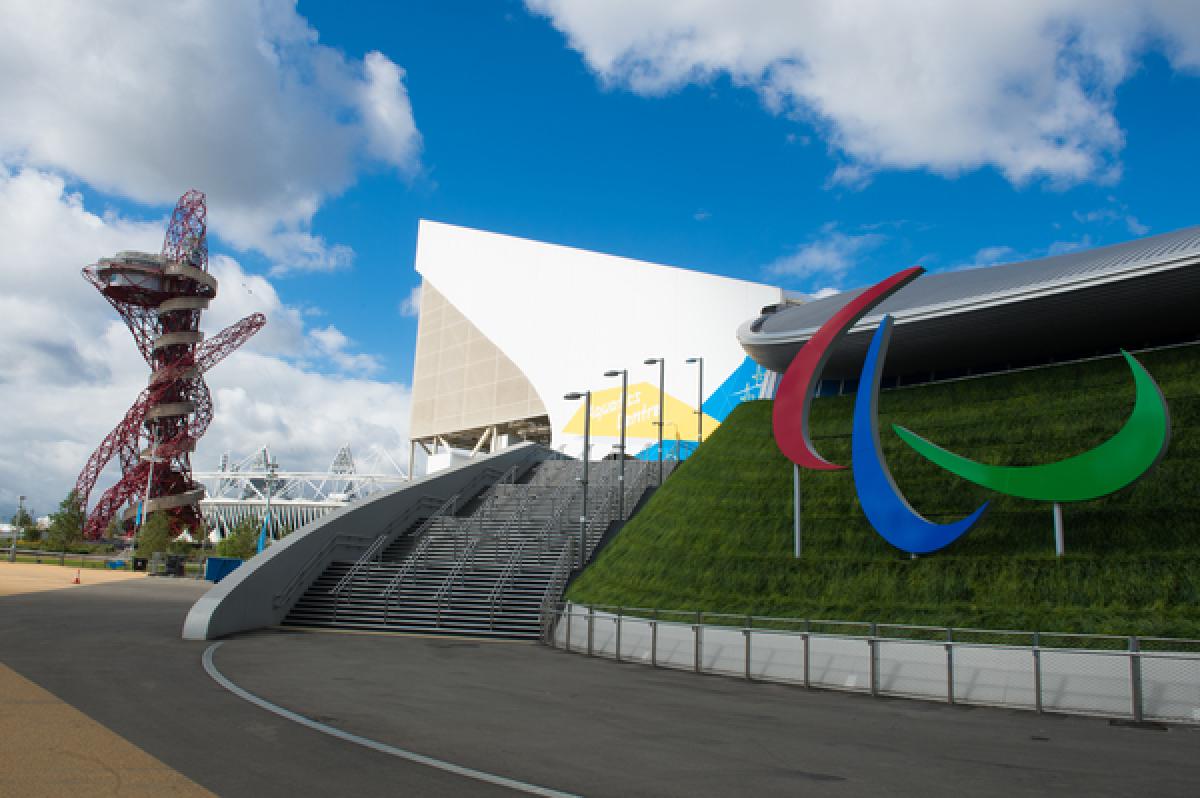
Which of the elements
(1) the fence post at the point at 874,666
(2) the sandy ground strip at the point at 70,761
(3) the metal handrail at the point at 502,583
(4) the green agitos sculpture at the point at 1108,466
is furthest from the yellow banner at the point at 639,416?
(2) the sandy ground strip at the point at 70,761

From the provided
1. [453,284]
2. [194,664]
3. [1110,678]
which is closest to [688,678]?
[1110,678]

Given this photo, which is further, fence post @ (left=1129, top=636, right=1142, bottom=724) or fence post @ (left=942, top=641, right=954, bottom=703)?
fence post @ (left=942, top=641, right=954, bottom=703)

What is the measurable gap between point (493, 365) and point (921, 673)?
56.6 m

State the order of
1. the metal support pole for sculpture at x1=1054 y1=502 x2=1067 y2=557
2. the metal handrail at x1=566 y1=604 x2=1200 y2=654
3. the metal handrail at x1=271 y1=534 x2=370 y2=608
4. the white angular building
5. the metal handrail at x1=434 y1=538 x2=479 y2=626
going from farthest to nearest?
1. the white angular building
2. the metal handrail at x1=271 y1=534 x2=370 y2=608
3. the metal handrail at x1=434 y1=538 x2=479 y2=626
4. the metal support pole for sculpture at x1=1054 y1=502 x2=1067 y2=557
5. the metal handrail at x1=566 y1=604 x2=1200 y2=654

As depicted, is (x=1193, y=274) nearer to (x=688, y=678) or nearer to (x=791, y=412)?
(x=791, y=412)

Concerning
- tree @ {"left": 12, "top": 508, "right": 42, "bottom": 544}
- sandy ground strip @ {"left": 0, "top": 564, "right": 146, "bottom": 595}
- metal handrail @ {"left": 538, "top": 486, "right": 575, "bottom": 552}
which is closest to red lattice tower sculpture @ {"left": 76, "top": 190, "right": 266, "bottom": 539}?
tree @ {"left": 12, "top": 508, "right": 42, "bottom": 544}

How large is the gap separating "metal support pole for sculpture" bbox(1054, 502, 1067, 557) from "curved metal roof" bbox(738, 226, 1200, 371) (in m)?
8.16

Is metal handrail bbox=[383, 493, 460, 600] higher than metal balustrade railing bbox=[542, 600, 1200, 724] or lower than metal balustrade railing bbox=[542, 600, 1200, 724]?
higher

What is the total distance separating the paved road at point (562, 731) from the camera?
22.2 feet

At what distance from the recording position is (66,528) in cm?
5672

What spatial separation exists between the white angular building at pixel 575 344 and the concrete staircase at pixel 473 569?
105 feet

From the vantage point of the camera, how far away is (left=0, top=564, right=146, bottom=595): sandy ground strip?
26.4 metres

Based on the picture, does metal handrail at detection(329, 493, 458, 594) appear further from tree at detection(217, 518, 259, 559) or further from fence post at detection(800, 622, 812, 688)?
tree at detection(217, 518, 259, 559)

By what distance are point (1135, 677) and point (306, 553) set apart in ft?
61.2
